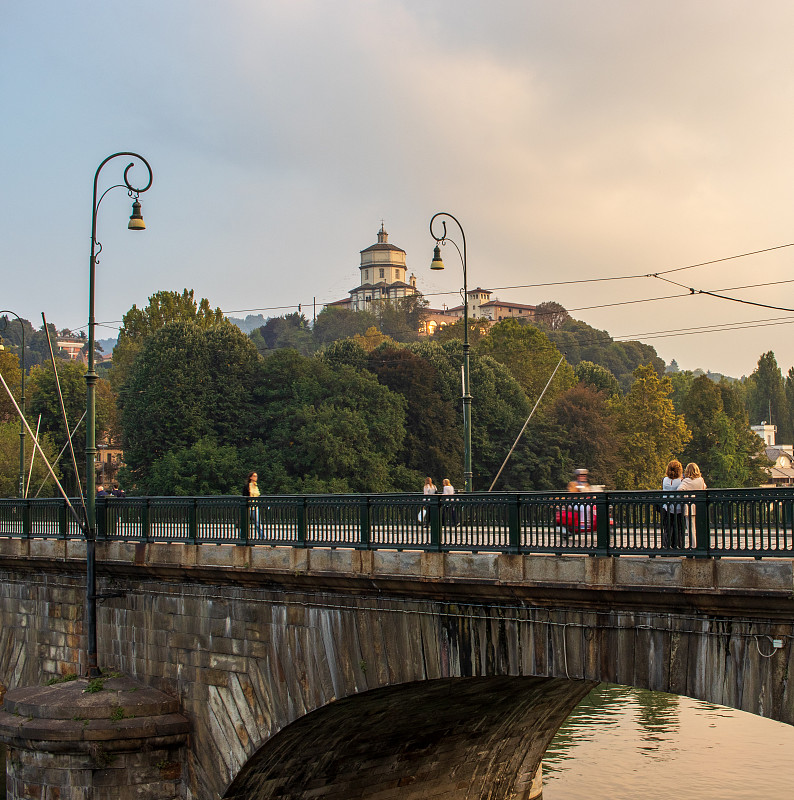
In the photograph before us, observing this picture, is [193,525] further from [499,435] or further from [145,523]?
[499,435]

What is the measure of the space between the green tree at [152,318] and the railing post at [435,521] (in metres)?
67.8

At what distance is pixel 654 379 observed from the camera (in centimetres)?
7300

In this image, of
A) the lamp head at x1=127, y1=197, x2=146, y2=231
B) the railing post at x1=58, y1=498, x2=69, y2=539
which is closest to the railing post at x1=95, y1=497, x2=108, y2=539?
the railing post at x1=58, y1=498, x2=69, y2=539

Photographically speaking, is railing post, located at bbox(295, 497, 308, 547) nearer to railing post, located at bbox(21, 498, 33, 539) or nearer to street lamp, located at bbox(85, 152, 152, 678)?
street lamp, located at bbox(85, 152, 152, 678)

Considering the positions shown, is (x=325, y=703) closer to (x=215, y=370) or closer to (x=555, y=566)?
(x=555, y=566)

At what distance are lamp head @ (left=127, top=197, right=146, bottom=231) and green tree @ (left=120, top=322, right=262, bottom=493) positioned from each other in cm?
3808

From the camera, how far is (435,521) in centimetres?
1348

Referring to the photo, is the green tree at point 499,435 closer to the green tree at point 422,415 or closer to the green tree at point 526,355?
the green tree at point 422,415

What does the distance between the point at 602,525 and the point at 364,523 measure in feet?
12.8

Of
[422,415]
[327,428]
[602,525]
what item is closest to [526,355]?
[422,415]

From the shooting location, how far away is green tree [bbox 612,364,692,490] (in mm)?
69938

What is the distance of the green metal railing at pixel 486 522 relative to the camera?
1067 cm

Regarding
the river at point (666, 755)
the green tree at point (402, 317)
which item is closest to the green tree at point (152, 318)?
the river at point (666, 755)

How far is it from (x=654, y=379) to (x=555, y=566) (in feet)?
208
